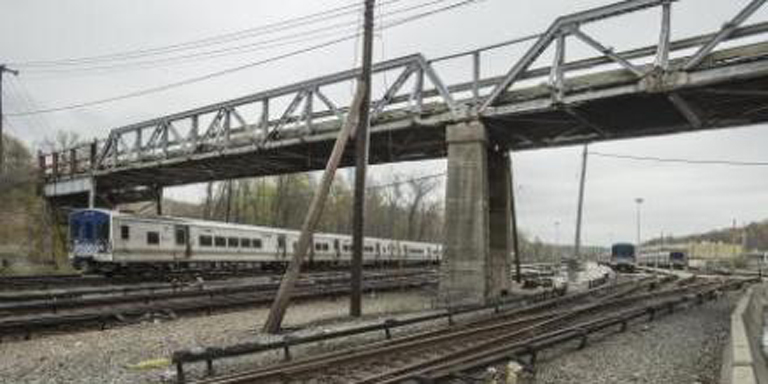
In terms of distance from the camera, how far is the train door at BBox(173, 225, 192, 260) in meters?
30.6

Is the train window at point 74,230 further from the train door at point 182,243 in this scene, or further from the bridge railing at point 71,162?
the bridge railing at point 71,162

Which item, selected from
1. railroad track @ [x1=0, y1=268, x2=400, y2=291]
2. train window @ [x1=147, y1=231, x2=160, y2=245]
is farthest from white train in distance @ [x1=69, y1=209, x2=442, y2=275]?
railroad track @ [x1=0, y1=268, x2=400, y2=291]

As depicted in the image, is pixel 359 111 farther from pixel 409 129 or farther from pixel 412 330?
pixel 412 330

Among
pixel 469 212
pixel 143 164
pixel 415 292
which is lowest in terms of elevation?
pixel 415 292

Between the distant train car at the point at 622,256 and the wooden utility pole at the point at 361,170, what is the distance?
48.1 metres

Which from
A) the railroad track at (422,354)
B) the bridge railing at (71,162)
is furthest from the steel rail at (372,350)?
the bridge railing at (71,162)

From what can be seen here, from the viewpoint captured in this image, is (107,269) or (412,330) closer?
(412,330)

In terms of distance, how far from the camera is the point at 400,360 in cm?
1088

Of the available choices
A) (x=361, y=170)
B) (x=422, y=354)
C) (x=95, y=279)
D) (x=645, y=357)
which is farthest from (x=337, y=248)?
(x=645, y=357)

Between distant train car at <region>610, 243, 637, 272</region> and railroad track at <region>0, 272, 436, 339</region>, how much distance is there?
43617mm

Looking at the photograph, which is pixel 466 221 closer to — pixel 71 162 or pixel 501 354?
pixel 501 354

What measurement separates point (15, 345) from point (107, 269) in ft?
51.8

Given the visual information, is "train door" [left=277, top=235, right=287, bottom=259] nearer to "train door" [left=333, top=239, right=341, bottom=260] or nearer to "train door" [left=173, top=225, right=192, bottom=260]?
"train door" [left=333, top=239, right=341, bottom=260]

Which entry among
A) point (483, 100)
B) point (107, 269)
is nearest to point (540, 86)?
point (483, 100)
